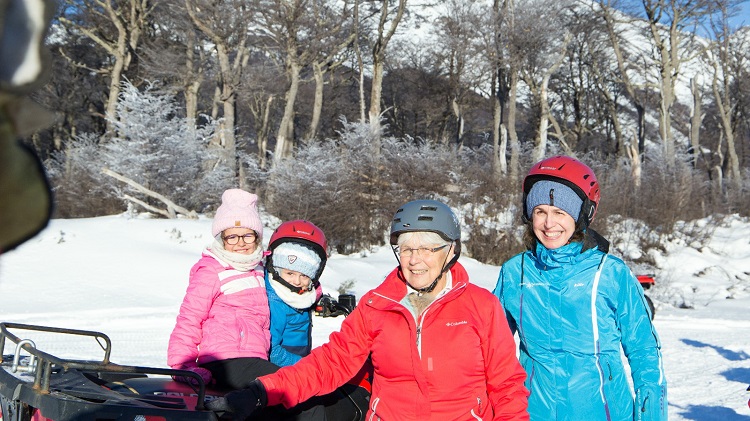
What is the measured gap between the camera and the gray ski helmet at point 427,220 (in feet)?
10.1

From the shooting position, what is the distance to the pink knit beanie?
4.41 m

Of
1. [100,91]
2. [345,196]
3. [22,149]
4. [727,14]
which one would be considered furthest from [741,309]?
[100,91]

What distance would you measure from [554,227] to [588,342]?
21.2 inches

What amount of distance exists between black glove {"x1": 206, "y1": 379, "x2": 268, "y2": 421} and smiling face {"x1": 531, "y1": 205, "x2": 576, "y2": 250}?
4.85 ft

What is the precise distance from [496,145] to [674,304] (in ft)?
45.9

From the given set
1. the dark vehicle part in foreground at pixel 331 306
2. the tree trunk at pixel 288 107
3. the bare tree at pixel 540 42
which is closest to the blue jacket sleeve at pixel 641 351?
the dark vehicle part in foreground at pixel 331 306

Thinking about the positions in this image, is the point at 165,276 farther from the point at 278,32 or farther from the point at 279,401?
the point at 278,32

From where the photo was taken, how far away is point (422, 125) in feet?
139

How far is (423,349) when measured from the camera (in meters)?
2.89

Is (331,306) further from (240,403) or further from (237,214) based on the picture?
(240,403)

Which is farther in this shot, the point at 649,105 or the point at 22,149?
the point at 649,105

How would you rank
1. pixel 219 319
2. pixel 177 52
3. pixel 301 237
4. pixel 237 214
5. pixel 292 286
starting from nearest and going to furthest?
1. pixel 219 319
2. pixel 292 286
3. pixel 301 237
4. pixel 237 214
5. pixel 177 52

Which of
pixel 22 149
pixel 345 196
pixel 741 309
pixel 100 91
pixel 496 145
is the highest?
pixel 100 91

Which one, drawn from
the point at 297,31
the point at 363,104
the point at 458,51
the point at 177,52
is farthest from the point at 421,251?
the point at 458,51
